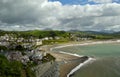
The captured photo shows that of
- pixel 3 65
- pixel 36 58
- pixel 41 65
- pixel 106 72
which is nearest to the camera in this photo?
pixel 3 65

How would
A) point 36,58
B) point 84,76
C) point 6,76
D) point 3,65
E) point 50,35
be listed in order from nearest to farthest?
point 6,76
point 3,65
point 84,76
point 36,58
point 50,35

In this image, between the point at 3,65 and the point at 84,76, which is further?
the point at 84,76

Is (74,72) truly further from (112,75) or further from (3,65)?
(3,65)

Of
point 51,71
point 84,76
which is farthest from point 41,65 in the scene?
point 84,76

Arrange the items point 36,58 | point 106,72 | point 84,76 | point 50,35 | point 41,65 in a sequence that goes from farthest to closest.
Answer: point 50,35
point 36,58
point 41,65
point 106,72
point 84,76

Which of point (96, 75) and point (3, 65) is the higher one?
point (3, 65)

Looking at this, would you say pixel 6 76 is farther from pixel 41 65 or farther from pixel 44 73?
pixel 41 65

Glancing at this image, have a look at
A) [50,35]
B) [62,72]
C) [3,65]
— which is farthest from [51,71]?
[50,35]

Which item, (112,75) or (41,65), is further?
(41,65)

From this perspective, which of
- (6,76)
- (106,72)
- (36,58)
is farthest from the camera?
(36,58)
